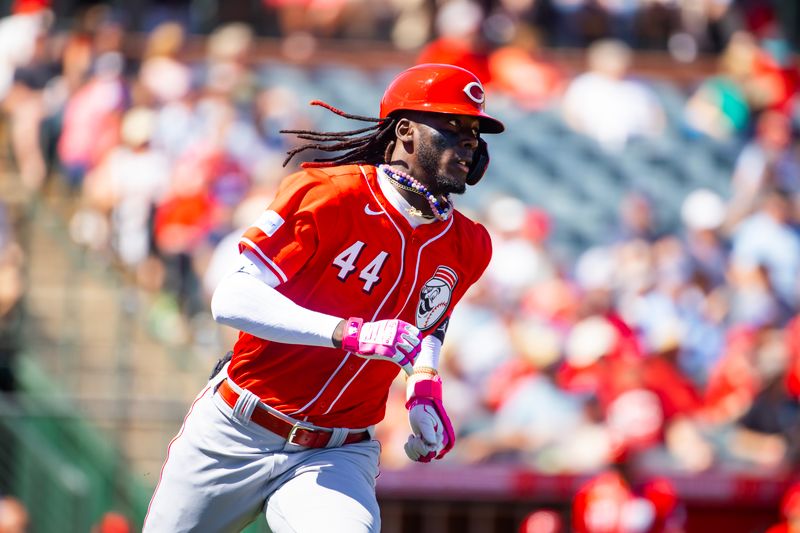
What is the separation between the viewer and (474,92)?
4.73 m

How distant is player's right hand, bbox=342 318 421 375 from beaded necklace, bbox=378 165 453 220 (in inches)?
20.7

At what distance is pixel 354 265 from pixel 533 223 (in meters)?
7.01

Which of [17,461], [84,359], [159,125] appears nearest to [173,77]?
[159,125]

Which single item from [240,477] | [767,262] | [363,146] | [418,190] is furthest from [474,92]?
[767,262]

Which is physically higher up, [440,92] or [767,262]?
[440,92]

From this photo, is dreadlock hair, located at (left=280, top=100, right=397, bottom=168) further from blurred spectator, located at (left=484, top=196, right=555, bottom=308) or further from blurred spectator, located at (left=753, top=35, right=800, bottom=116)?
blurred spectator, located at (left=753, top=35, right=800, bottom=116)

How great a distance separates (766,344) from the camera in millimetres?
10500

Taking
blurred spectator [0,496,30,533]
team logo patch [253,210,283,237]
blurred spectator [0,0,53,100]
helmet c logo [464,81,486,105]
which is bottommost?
blurred spectator [0,496,30,533]

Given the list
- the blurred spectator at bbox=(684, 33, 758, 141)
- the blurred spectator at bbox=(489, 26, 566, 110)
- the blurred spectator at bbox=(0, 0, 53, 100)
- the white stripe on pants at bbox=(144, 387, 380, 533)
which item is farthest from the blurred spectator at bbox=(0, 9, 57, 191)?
the white stripe on pants at bbox=(144, 387, 380, 533)

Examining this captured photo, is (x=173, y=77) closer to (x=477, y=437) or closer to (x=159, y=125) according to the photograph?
(x=159, y=125)

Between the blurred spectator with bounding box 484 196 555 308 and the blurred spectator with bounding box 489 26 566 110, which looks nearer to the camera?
the blurred spectator with bounding box 484 196 555 308

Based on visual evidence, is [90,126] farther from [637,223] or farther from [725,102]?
[725,102]

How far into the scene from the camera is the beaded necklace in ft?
15.5

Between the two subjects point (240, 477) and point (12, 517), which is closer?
point (240, 477)
